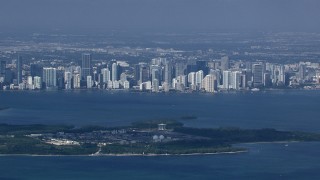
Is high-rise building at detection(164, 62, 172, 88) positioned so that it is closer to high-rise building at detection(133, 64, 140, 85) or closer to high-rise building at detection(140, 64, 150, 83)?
high-rise building at detection(140, 64, 150, 83)

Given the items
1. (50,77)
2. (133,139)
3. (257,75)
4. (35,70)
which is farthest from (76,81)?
(133,139)

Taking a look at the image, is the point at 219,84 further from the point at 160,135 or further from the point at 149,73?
the point at 160,135

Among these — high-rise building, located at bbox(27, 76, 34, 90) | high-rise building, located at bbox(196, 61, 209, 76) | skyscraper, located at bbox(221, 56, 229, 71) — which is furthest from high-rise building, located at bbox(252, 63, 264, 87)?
high-rise building, located at bbox(27, 76, 34, 90)

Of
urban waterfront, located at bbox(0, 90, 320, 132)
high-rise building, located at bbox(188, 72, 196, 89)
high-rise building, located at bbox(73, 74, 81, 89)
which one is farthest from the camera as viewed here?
high-rise building, located at bbox(188, 72, 196, 89)

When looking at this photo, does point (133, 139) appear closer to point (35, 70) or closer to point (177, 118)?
point (177, 118)

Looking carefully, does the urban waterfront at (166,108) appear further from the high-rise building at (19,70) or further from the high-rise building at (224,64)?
the high-rise building at (224,64)

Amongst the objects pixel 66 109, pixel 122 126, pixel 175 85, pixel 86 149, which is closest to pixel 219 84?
pixel 175 85

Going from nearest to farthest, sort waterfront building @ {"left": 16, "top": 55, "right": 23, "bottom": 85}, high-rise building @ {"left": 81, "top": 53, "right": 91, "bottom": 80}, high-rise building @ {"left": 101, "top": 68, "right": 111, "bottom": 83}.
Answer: waterfront building @ {"left": 16, "top": 55, "right": 23, "bottom": 85} < high-rise building @ {"left": 101, "top": 68, "right": 111, "bottom": 83} < high-rise building @ {"left": 81, "top": 53, "right": 91, "bottom": 80}
